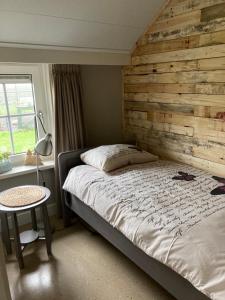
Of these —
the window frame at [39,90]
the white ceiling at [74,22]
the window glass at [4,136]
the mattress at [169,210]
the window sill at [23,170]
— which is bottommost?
the mattress at [169,210]

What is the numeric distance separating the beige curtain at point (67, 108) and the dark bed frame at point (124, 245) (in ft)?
0.59

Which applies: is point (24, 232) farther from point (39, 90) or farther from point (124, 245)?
point (39, 90)

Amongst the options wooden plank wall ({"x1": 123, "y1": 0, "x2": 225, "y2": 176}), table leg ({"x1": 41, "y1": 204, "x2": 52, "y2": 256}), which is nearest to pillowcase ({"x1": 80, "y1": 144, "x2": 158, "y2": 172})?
wooden plank wall ({"x1": 123, "y1": 0, "x2": 225, "y2": 176})

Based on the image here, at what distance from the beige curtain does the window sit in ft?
1.08

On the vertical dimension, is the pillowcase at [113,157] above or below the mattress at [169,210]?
above

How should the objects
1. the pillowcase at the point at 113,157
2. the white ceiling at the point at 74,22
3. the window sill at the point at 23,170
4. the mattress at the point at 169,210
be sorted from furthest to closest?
the window sill at the point at 23,170 → the pillowcase at the point at 113,157 → the white ceiling at the point at 74,22 → the mattress at the point at 169,210

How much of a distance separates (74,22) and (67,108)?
2.59 ft

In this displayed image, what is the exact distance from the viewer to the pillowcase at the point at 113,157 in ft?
7.26

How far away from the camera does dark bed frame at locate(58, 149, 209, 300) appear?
133 cm

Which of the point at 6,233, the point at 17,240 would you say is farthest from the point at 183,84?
the point at 6,233

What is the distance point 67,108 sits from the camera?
2521 millimetres

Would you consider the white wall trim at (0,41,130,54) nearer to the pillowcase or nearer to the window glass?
the window glass

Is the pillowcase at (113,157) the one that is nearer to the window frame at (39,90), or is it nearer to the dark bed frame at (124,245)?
the dark bed frame at (124,245)

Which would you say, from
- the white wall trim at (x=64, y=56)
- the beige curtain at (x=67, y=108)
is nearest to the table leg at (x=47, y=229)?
the beige curtain at (x=67, y=108)
